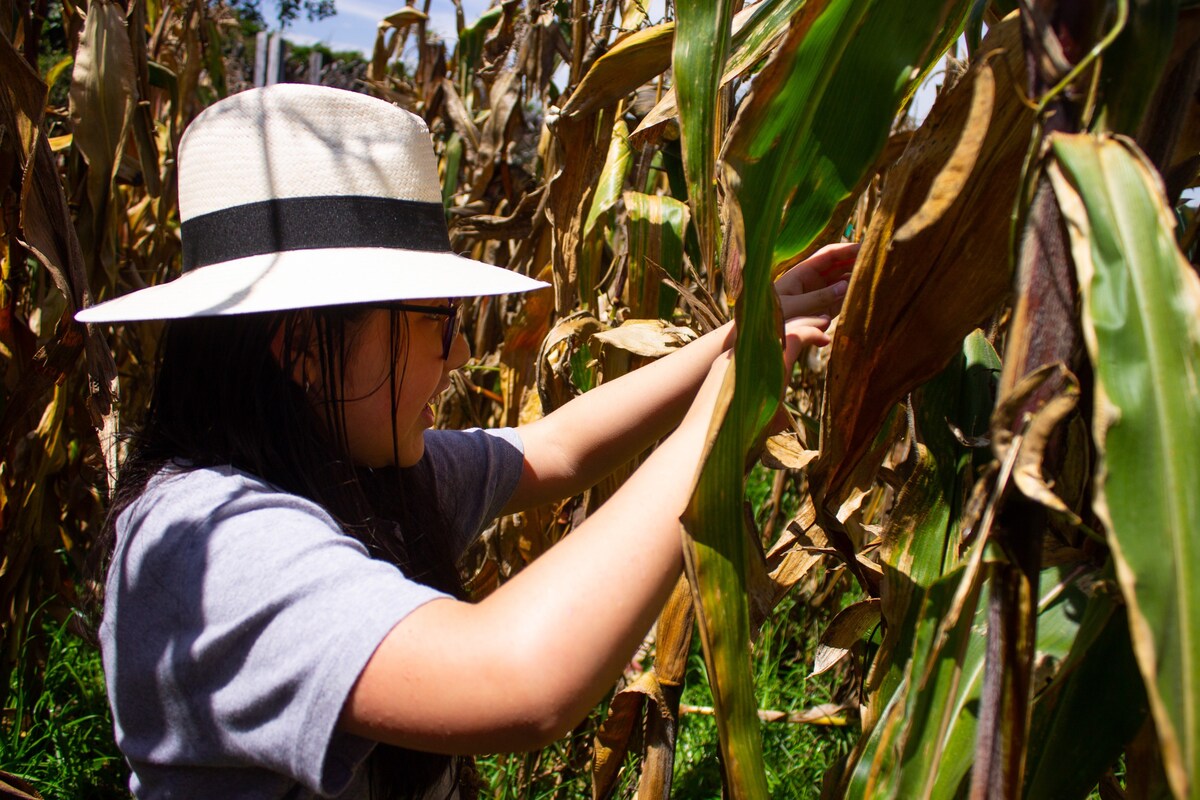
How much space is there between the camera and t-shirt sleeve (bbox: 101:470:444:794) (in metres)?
0.64

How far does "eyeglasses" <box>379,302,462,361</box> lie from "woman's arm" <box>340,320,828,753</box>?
28cm

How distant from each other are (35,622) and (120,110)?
0.98 meters

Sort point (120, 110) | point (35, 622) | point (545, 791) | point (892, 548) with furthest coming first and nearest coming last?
point (35, 622) → point (545, 791) → point (120, 110) → point (892, 548)

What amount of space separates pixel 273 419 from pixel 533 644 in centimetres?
37

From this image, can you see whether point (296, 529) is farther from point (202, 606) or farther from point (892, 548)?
point (892, 548)

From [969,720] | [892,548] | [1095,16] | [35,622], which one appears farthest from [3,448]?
[1095,16]

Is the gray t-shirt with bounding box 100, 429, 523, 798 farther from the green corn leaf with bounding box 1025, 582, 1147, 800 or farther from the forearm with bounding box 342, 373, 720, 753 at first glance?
the green corn leaf with bounding box 1025, 582, 1147, 800

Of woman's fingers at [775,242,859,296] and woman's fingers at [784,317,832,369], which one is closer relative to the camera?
woman's fingers at [784,317,832,369]

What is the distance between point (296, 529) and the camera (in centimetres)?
71

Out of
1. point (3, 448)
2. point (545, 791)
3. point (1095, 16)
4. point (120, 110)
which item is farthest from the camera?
point (545, 791)

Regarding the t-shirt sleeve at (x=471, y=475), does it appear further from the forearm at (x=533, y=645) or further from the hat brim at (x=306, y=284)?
the forearm at (x=533, y=645)

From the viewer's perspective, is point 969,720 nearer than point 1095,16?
No

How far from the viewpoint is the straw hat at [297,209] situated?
82 cm

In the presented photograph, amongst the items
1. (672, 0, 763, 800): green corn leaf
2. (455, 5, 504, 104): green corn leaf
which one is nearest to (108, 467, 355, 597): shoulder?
(672, 0, 763, 800): green corn leaf
